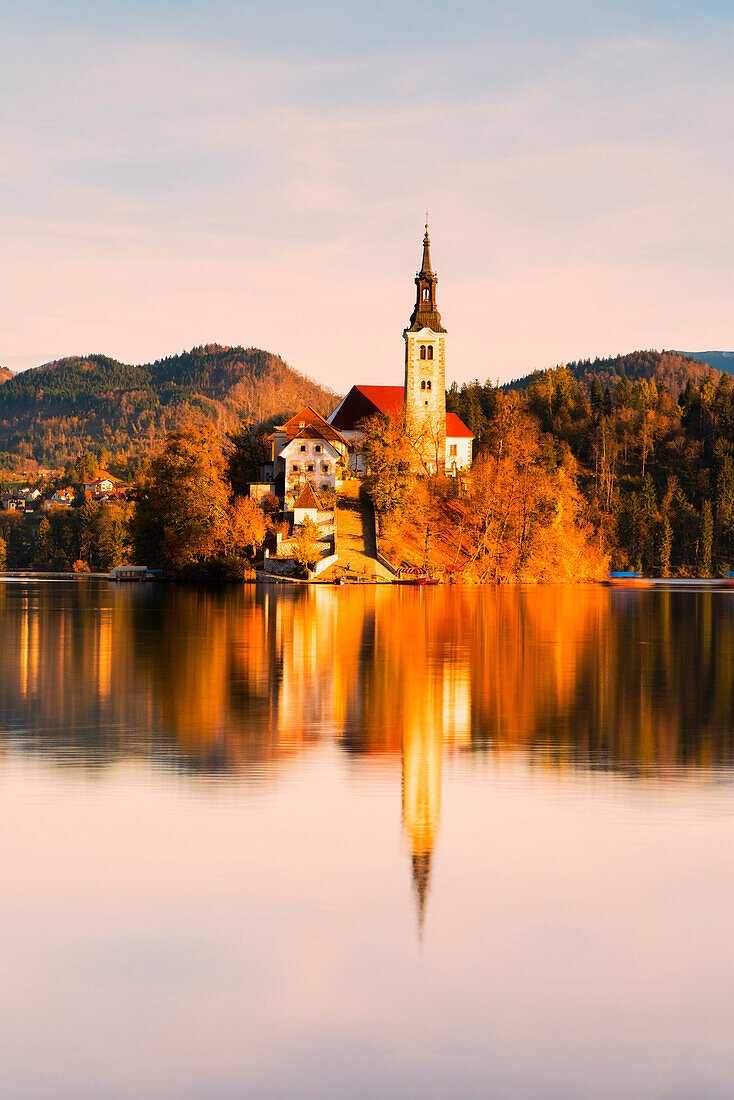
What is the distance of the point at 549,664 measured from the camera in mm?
28109

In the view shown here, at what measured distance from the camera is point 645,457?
162000 millimetres

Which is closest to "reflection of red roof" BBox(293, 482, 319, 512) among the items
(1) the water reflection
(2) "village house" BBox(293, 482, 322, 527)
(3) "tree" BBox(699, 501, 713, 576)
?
(2) "village house" BBox(293, 482, 322, 527)

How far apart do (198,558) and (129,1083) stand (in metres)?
80.3

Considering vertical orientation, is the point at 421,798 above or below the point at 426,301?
below

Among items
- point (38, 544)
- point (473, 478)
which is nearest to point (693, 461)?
point (473, 478)

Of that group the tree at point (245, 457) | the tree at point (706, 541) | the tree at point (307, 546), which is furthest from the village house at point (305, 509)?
the tree at point (706, 541)

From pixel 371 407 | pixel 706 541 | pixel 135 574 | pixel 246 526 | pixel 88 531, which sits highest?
pixel 371 407

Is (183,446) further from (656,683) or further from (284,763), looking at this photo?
(284,763)

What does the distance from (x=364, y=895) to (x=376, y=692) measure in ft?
41.9

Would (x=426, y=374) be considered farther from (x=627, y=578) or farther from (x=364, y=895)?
(x=364, y=895)

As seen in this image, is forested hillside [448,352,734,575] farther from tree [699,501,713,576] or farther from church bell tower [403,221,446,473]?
church bell tower [403,221,446,473]

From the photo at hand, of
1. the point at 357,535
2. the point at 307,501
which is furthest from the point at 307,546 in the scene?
the point at 357,535

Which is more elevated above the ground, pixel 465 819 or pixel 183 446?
pixel 183 446

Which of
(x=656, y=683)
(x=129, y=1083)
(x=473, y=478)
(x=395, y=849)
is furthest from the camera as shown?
(x=473, y=478)
